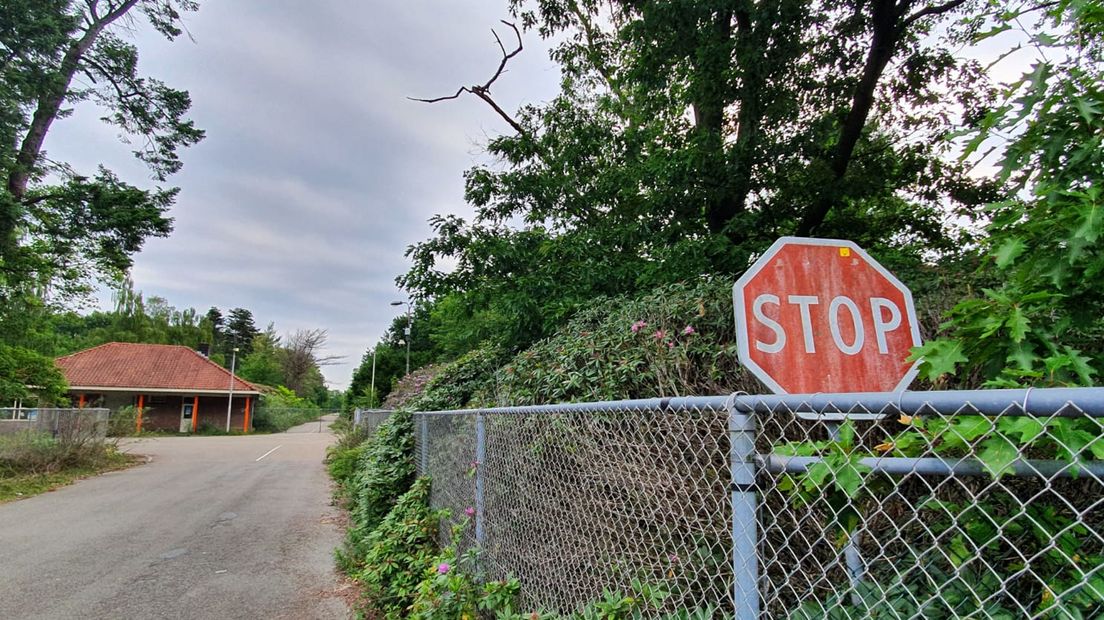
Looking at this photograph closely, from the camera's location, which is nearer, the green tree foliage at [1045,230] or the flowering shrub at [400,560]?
the green tree foliage at [1045,230]

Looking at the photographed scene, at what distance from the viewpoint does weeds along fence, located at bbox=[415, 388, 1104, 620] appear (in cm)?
93

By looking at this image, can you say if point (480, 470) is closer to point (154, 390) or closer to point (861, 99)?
point (861, 99)

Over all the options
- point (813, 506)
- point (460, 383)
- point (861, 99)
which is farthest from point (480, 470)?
point (861, 99)

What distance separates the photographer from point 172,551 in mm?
6266

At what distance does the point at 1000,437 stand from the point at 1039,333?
0.91 metres

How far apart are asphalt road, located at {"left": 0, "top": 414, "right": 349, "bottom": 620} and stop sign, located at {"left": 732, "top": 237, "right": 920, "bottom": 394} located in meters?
4.27

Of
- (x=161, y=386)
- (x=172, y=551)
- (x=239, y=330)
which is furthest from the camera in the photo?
(x=239, y=330)

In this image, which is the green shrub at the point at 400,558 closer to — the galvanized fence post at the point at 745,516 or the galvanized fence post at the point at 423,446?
the galvanized fence post at the point at 423,446

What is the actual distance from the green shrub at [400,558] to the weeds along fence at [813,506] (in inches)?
33.5

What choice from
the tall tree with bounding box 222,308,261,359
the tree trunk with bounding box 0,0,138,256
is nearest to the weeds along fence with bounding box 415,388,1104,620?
the tree trunk with bounding box 0,0,138,256

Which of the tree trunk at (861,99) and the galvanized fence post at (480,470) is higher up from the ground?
the tree trunk at (861,99)

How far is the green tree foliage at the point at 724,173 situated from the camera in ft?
20.9

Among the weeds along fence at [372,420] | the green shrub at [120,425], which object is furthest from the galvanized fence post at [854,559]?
the green shrub at [120,425]

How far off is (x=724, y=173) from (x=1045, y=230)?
5038 mm
